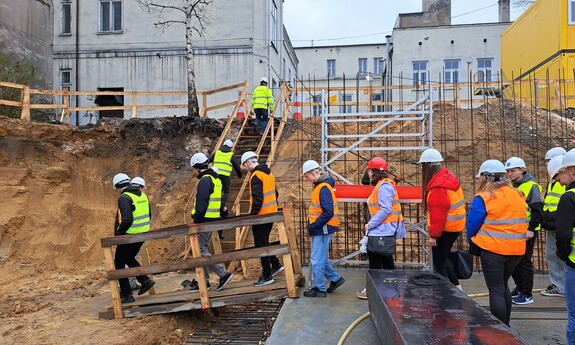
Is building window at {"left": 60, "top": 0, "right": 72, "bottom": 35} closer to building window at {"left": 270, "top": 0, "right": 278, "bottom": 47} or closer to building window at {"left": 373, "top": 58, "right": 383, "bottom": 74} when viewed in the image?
building window at {"left": 270, "top": 0, "right": 278, "bottom": 47}

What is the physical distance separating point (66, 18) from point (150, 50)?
469 cm

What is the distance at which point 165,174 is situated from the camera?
12500 mm

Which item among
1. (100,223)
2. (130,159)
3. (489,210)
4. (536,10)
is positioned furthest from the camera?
(536,10)

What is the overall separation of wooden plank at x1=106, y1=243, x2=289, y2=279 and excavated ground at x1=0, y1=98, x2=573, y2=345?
2.60m

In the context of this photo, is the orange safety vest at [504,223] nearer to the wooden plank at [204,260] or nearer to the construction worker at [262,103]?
the wooden plank at [204,260]

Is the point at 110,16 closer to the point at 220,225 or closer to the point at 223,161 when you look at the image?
the point at 223,161

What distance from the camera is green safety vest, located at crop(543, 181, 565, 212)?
5246 millimetres

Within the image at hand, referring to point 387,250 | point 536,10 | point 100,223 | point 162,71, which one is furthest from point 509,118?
point 162,71

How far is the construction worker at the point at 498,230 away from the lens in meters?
4.27

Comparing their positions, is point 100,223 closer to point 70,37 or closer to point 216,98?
point 216,98

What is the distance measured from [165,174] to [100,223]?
215 cm

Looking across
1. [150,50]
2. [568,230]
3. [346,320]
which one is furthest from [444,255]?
[150,50]

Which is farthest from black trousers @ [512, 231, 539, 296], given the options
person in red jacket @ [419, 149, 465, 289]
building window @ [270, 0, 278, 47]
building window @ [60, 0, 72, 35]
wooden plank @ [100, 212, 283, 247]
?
building window @ [60, 0, 72, 35]

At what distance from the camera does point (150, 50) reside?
784 inches
